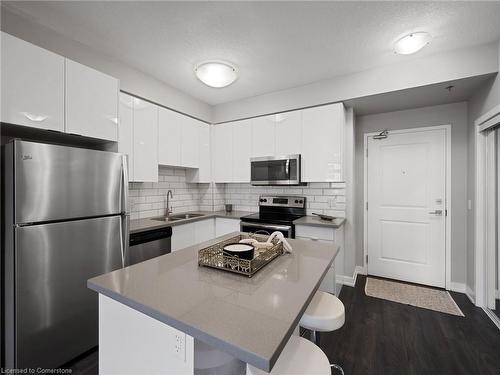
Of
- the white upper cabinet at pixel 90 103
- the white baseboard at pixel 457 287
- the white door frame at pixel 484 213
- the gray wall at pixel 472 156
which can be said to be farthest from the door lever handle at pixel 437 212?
the white upper cabinet at pixel 90 103

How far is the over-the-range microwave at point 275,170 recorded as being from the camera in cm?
305

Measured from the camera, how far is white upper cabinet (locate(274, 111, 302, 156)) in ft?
10.1

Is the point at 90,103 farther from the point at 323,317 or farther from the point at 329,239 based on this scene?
the point at 329,239

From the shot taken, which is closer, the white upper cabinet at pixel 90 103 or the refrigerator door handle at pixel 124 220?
the white upper cabinet at pixel 90 103

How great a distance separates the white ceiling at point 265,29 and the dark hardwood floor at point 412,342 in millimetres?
2590

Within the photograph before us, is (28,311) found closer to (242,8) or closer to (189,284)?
(189,284)

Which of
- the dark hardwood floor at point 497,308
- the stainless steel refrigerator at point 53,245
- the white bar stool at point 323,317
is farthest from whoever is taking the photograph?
the dark hardwood floor at point 497,308

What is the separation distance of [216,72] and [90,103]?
1100 millimetres

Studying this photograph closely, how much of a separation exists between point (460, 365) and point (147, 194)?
3433 millimetres

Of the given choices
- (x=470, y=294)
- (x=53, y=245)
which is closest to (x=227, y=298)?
(x=53, y=245)

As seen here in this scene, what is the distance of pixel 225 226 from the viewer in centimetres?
333

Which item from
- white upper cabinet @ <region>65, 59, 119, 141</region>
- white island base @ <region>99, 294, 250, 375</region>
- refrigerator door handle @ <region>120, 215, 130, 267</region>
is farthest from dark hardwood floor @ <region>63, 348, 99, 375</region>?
white upper cabinet @ <region>65, 59, 119, 141</region>

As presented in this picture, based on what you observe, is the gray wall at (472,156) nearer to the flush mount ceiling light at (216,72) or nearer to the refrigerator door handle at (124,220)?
the flush mount ceiling light at (216,72)

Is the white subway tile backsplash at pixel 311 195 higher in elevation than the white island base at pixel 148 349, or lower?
higher
